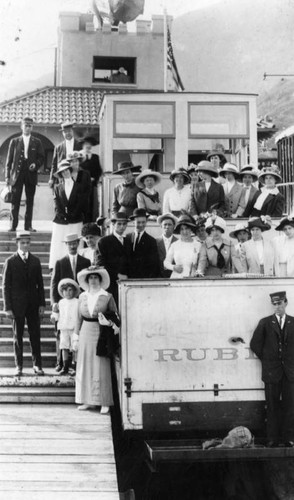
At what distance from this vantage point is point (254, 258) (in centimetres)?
896

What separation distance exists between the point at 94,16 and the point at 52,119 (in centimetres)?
593

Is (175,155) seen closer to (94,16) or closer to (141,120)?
(141,120)

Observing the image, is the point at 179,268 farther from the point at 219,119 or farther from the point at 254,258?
the point at 219,119

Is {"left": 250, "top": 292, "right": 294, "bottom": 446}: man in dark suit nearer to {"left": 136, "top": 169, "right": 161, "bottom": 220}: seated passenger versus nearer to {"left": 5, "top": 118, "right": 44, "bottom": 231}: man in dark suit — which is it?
{"left": 136, "top": 169, "right": 161, "bottom": 220}: seated passenger

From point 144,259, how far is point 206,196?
7.78ft

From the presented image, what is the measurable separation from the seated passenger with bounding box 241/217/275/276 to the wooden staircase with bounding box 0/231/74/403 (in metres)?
2.78

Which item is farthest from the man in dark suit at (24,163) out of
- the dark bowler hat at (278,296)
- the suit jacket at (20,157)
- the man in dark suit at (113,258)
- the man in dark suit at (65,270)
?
the dark bowler hat at (278,296)

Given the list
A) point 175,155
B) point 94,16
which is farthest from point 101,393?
point 94,16

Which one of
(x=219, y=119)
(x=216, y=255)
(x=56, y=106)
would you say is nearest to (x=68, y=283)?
(x=216, y=255)

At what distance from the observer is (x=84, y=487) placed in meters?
6.26

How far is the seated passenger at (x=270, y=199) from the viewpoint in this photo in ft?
35.5

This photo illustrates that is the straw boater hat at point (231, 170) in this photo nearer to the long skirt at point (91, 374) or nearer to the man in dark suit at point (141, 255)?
the man in dark suit at point (141, 255)

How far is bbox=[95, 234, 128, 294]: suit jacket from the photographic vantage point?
8922 mm

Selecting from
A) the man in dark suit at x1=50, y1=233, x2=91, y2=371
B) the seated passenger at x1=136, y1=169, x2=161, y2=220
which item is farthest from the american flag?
the man in dark suit at x1=50, y1=233, x2=91, y2=371
